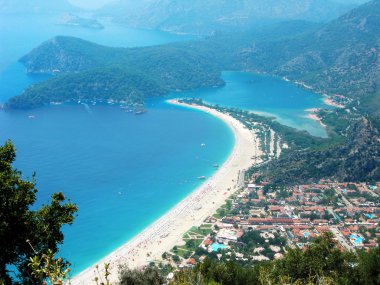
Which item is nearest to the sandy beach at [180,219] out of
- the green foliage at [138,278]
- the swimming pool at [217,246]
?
the swimming pool at [217,246]

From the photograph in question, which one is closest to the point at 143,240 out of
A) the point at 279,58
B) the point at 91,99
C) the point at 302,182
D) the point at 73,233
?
the point at 73,233

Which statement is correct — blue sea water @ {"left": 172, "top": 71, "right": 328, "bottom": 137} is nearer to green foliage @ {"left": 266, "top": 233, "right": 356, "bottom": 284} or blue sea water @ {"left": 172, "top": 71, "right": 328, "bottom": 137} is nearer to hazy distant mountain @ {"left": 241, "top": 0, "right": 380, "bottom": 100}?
hazy distant mountain @ {"left": 241, "top": 0, "right": 380, "bottom": 100}

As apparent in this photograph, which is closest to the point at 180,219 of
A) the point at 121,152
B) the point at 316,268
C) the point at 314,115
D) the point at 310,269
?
the point at 121,152

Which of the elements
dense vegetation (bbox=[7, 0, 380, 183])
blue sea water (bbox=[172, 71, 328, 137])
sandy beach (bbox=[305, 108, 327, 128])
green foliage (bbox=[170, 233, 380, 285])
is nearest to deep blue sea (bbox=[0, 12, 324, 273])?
blue sea water (bbox=[172, 71, 328, 137])

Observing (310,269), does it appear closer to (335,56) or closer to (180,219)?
(180,219)

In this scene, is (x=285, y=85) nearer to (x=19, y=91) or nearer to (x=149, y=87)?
(x=149, y=87)

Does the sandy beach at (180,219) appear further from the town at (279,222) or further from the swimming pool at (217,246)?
the swimming pool at (217,246)

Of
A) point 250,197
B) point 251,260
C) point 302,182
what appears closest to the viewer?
point 251,260
